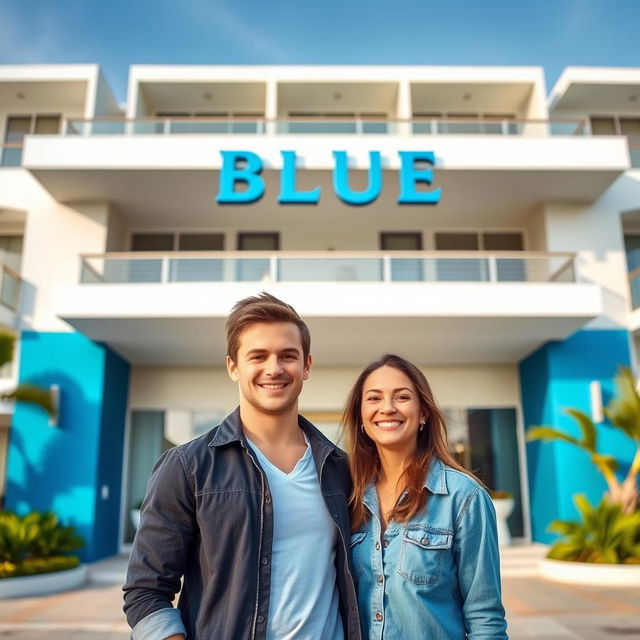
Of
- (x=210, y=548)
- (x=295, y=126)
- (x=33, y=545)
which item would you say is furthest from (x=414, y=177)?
(x=210, y=548)

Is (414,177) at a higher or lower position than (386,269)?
higher

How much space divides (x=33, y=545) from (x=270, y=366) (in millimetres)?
9385

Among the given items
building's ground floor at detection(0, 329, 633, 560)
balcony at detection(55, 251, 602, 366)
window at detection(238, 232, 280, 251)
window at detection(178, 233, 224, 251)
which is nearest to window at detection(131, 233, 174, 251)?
window at detection(178, 233, 224, 251)

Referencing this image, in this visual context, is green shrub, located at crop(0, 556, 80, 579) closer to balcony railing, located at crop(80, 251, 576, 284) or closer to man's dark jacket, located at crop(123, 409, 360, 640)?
balcony railing, located at crop(80, 251, 576, 284)

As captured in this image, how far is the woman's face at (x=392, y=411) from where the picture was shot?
101 inches

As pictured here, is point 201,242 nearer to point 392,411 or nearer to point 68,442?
point 68,442

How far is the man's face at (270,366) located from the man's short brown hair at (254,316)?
2 cm

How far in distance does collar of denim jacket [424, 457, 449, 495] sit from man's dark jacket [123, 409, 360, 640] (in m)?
0.42

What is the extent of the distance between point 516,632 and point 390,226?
9895 millimetres

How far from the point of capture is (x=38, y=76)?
49.1ft

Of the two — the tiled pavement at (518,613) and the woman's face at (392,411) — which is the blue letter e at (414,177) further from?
the woman's face at (392,411)

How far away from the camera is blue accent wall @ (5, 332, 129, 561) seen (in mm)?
11852

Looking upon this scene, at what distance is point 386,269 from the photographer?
11641mm

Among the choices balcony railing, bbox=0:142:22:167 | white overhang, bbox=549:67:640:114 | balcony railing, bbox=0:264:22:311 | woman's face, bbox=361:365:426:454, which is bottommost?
woman's face, bbox=361:365:426:454
